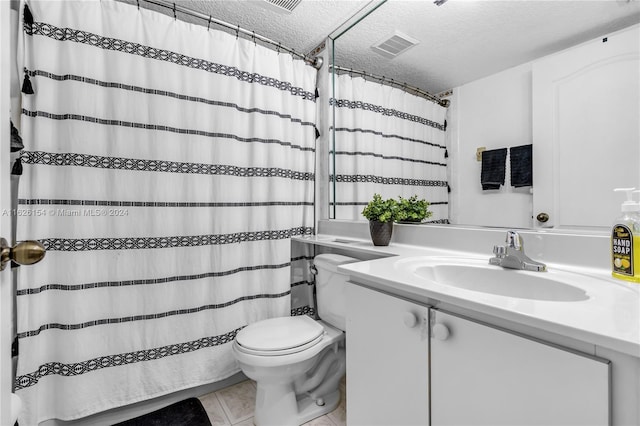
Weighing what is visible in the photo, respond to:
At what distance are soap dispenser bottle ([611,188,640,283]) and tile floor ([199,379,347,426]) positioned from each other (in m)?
1.25

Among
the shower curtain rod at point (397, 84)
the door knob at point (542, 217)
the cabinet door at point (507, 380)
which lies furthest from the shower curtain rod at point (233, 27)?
the cabinet door at point (507, 380)

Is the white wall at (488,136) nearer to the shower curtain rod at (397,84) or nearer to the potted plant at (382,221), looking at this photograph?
the shower curtain rod at (397,84)

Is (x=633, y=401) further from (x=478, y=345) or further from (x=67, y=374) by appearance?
(x=67, y=374)

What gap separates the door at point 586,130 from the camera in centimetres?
84

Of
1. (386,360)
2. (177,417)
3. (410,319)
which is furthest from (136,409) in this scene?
(410,319)

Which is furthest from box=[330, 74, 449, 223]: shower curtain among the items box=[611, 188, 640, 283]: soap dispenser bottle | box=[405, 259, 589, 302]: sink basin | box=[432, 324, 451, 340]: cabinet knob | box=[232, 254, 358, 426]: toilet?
box=[432, 324, 451, 340]: cabinet knob

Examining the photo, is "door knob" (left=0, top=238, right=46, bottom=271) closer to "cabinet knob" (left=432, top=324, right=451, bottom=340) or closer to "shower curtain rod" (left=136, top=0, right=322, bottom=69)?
"cabinet knob" (left=432, top=324, right=451, bottom=340)

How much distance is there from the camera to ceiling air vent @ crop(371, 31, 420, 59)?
1504mm

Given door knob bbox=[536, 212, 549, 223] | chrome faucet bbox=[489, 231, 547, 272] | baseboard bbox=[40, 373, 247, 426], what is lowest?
baseboard bbox=[40, 373, 247, 426]

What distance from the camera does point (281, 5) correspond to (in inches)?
60.0

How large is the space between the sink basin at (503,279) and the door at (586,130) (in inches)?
10.6

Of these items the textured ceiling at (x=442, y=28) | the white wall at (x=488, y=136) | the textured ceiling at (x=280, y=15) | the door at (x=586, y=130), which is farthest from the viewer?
the textured ceiling at (x=280, y=15)

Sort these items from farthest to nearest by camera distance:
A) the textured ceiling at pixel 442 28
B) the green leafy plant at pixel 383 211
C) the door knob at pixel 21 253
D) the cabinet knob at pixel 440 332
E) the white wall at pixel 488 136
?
the green leafy plant at pixel 383 211
the white wall at pixel 488 136
the textured ceiling at pixel 442 28
the cabinet knob at pixel 440 332
the door knob at pixel 21 253

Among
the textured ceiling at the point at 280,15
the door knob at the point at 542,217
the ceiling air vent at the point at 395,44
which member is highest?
→ the textured ceiling at the point at 280,15
